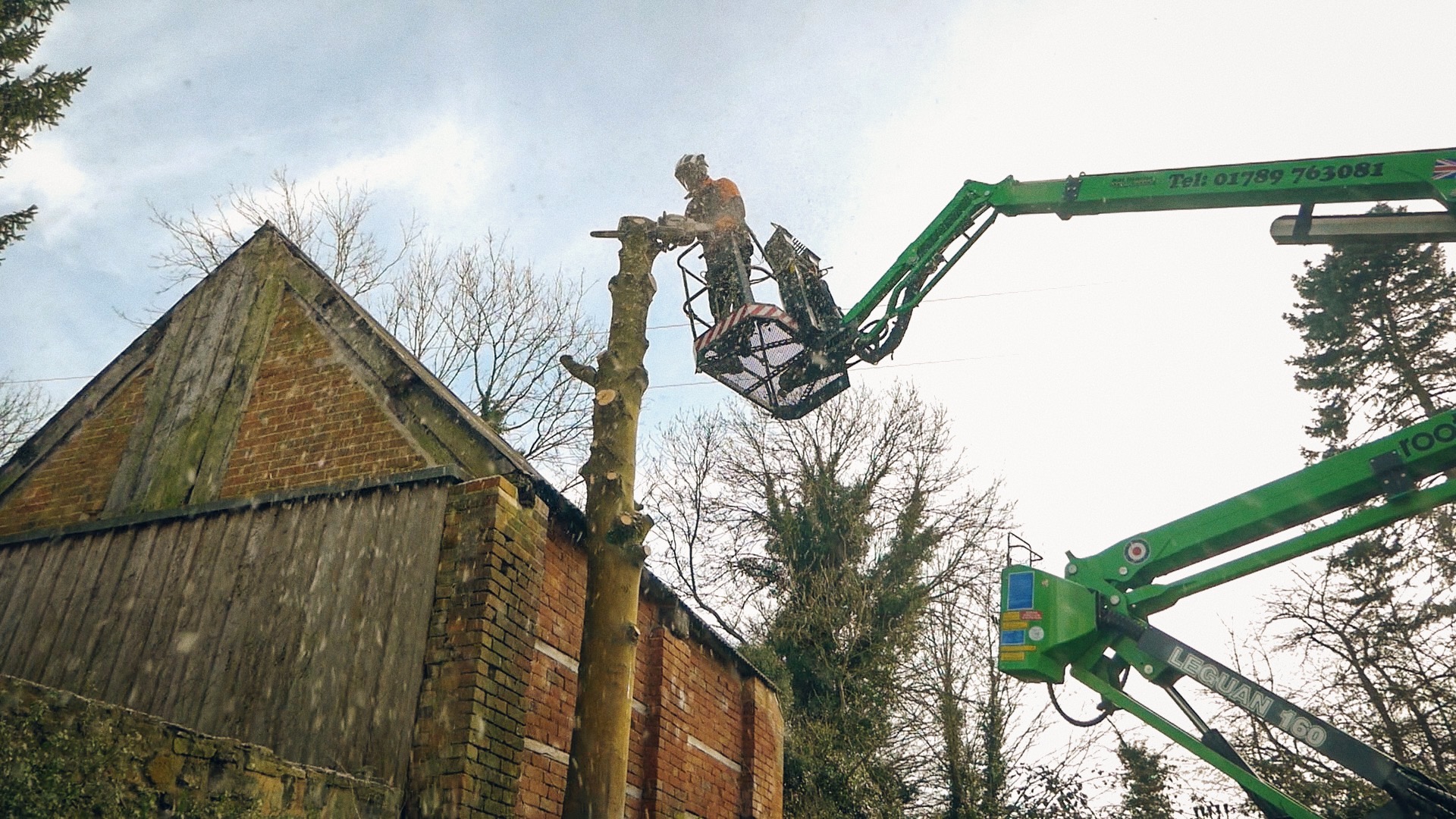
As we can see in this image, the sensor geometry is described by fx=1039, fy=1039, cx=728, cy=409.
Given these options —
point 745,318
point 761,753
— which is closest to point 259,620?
point 745,318

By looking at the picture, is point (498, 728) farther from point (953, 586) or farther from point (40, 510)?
point (953, 586)

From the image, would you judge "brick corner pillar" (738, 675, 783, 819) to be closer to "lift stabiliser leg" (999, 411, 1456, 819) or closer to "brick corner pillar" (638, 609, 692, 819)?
"brick corner pillar" (638, 609, 692, 819)

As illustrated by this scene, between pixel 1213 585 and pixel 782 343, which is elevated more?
pixel 782 343

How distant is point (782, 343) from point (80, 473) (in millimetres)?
6114

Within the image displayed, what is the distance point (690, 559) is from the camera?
2220cm

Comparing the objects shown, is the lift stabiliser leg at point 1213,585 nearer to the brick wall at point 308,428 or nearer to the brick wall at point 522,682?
the brick wall at point 522,682

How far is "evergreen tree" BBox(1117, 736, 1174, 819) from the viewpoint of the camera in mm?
16984

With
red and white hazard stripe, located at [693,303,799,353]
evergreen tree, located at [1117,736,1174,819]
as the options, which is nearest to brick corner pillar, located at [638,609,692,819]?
red and white hazard stripe, located at [693,303,799,353]

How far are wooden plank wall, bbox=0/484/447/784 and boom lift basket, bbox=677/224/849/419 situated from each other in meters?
3.23

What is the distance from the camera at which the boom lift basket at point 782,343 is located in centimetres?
932

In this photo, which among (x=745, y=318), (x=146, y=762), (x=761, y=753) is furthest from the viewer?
(x=761, y=753)

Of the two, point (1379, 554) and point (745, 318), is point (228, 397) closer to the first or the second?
point (745, 318)

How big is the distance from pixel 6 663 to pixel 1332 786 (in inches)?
522

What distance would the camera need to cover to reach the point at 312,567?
7.14 m
